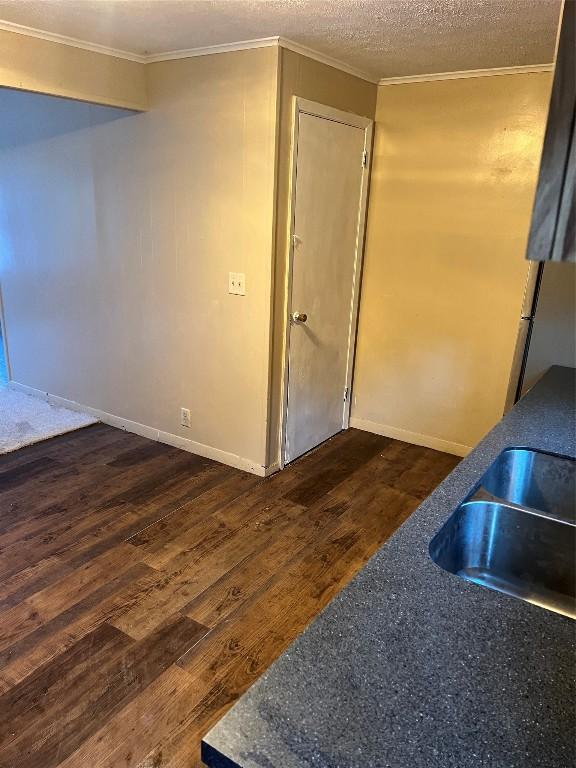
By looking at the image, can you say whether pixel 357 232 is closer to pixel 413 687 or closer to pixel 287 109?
pixel 287 109

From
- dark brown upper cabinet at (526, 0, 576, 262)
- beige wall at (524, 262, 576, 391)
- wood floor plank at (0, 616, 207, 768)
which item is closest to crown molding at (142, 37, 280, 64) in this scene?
beige wall at (524, 262, 576, 391)

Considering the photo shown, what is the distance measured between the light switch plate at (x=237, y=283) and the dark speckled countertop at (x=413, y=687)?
2216 mm

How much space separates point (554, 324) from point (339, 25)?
5.28ft

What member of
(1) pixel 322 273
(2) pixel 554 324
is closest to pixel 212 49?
(1) pixel 322 273

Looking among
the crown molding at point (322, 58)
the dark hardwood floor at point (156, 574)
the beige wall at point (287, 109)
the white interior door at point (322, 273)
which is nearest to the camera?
the dark hardwood floor at point (156, 574)

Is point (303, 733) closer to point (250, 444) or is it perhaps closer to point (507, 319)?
point (250, 444)

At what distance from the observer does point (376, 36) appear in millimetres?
2488

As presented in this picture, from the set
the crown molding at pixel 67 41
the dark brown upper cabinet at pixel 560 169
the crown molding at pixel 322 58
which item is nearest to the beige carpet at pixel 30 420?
the crown molding at pixel 67 41

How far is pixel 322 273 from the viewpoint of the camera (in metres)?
3.34

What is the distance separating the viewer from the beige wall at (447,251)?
311 centimetres

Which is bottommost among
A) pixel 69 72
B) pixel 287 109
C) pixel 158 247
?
pixel 158 247

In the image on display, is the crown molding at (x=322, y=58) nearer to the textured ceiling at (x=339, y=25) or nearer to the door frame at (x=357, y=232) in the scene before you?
the textured ceiling at (x=339, y=25)

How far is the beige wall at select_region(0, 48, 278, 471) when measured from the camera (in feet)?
9.57

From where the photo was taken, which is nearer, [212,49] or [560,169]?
[560,169]
